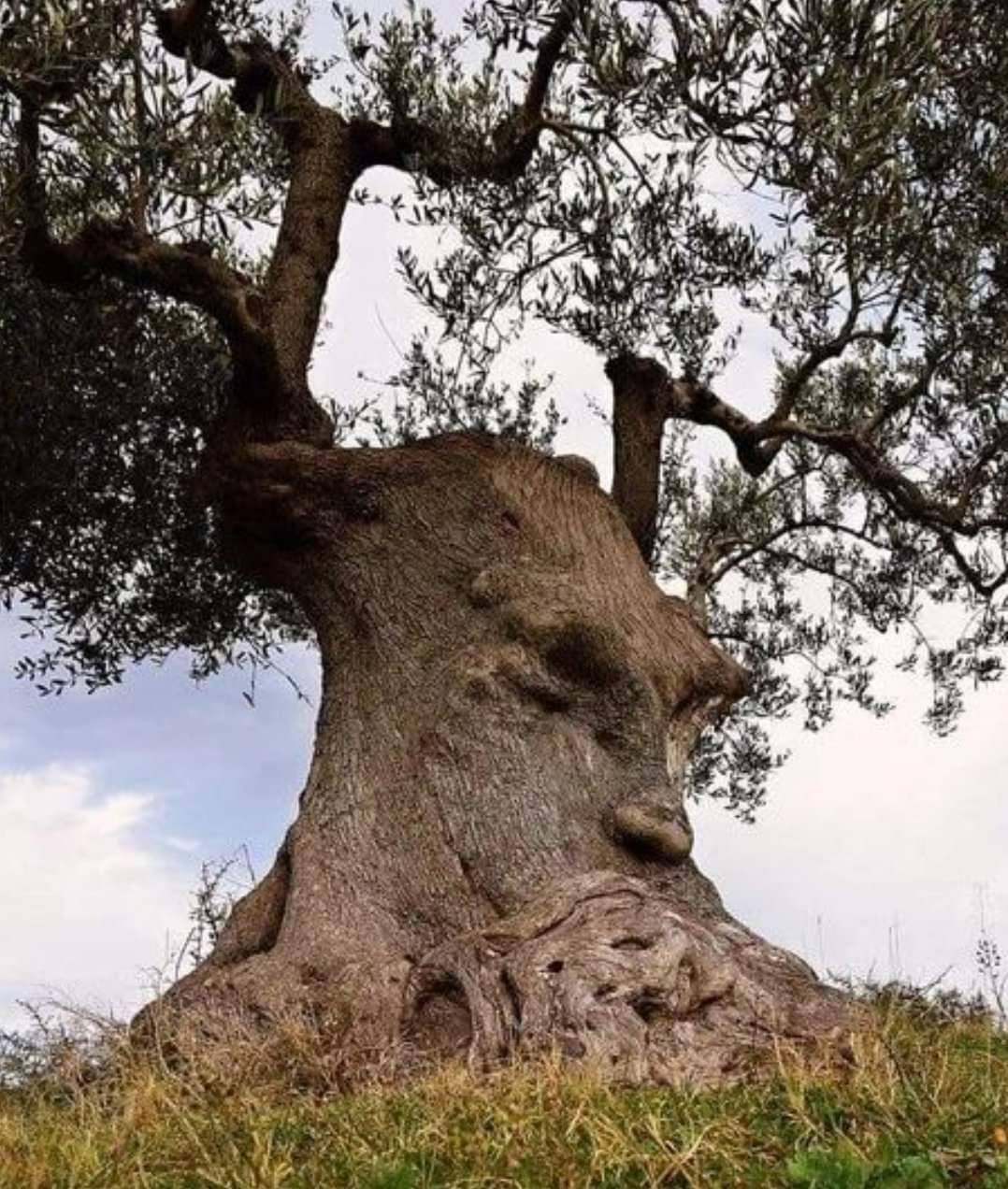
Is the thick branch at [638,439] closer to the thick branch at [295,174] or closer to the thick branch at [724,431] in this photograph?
the thick branch at [724,431]

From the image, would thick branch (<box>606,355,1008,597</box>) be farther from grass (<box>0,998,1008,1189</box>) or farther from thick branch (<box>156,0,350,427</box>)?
grass (<box>0,998,1008,1189</box>)

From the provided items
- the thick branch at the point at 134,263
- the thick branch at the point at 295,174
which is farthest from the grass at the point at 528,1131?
the thick branch at the point at 295,174

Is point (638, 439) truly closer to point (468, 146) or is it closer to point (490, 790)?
point (468, 146)

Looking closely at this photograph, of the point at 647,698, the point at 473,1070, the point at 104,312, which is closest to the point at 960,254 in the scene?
the point at 647,698

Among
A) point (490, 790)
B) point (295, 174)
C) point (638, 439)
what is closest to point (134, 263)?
point (295, 174)

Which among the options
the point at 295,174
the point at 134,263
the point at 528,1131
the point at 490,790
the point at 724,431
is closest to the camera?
the point at 528,1131

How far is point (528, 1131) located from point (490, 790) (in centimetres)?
465

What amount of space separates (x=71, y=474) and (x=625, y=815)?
711cm

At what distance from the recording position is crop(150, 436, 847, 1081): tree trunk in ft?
29.2

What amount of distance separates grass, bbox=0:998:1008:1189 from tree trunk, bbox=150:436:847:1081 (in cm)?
77

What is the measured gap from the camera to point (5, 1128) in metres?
7.62

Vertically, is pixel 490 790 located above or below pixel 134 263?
below

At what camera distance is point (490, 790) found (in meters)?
10.9

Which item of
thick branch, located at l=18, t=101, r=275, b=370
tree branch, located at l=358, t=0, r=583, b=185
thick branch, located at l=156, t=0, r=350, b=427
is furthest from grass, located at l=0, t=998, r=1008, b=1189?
tree branch, located at l=358, t=0, r=583, b=185
